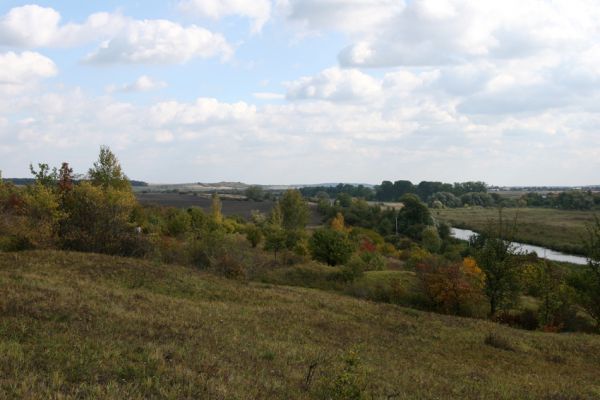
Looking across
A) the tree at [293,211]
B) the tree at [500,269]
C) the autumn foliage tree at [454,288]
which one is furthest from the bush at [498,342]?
the tree at [293,211]

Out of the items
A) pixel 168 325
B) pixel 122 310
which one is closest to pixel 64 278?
pixel 122 310

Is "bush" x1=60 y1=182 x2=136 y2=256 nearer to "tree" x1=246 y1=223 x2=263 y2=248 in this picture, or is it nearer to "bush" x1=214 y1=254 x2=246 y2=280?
"bush" x1=214 y1=254 x2=246 y2=280

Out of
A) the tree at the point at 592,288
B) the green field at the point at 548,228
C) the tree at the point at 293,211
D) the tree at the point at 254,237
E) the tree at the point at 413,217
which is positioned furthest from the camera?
the tree at the point at 413,217

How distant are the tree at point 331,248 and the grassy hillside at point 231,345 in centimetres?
2142

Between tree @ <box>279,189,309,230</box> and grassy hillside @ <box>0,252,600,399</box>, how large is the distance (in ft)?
194

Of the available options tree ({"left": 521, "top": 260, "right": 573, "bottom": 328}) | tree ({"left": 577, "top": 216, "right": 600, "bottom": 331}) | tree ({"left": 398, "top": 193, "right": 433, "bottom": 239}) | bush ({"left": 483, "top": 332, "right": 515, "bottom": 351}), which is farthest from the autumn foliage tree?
tree ({"left": 398, "top": 193, "right": 433, "bottom": 239})

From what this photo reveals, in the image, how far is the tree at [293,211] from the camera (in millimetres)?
89875

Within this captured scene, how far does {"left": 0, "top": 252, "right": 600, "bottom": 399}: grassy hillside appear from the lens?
31.4ft

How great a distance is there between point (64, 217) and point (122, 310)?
24380 mm

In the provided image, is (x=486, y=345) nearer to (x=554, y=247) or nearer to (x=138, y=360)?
(x=138, y=360)

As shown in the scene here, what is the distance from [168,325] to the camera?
15.4 m

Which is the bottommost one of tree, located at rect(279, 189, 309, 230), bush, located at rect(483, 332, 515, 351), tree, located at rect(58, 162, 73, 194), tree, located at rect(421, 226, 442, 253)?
tree, located at rect(421, 226, 442, 253)

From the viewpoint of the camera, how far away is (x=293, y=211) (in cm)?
9062

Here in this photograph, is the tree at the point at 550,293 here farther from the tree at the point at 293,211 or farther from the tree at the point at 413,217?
the tree at the point at 413,217
